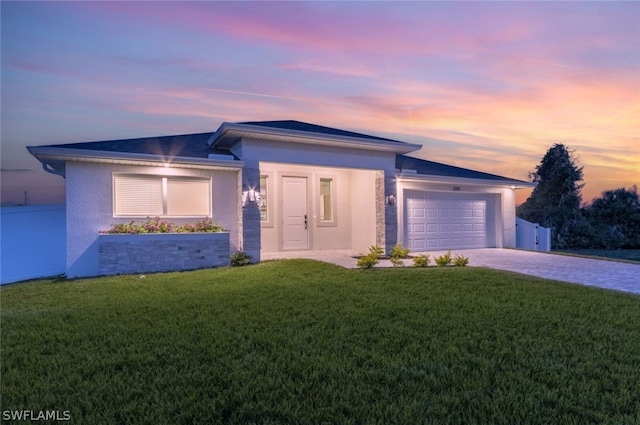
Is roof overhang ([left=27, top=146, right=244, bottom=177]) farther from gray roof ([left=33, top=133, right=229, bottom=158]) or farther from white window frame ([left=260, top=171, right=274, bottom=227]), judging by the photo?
white window frame ([left=260, top=171, right=274, bottom=227])

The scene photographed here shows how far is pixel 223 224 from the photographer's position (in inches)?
435

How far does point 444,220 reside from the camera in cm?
1496

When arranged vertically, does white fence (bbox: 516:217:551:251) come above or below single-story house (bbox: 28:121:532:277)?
below

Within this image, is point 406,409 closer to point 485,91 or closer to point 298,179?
point 298,179

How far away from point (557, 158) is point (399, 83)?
19.5 meters

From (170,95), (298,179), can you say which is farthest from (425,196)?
(170,95)

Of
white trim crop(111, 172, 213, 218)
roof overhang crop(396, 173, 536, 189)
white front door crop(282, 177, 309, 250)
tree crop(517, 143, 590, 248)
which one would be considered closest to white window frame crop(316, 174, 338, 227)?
white front door crop(282, 177, 309, 250)

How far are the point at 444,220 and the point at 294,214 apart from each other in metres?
6.67

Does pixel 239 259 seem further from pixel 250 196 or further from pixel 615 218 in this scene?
pixel 615 218

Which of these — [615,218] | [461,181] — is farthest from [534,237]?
[615,218]

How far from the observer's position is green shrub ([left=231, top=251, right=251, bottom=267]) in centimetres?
1036

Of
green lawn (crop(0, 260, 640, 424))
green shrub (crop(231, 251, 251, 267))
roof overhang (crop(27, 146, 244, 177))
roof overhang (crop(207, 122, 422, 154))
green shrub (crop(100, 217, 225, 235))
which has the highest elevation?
roof overhang (crop(207, 122, 422, 154))

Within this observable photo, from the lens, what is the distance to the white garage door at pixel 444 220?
14.3 meters

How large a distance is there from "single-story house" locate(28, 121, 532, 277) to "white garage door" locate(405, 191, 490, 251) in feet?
0.15
